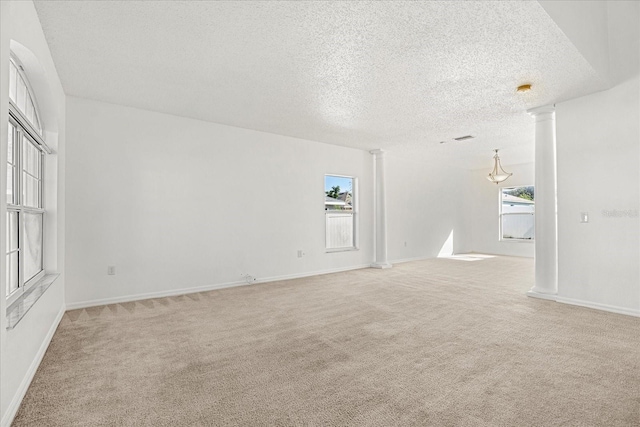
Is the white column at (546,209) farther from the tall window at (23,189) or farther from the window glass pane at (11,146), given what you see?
the window glass pane at (11,146)

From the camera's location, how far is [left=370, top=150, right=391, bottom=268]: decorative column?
7289 mm

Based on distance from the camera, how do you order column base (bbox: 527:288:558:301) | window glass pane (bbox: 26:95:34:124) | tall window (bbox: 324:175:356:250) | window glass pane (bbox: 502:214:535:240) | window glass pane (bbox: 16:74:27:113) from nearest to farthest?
window glass pane (bbox: 16:74:27:113)
window glass pane (bbox: 26:95:34:124)
column base (bbox: 527:288:558:301)
tall window (bbox: 324:175:356:250)
window glass pane (bbox: 502:214:535:240)

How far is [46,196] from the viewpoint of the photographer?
11.1ft

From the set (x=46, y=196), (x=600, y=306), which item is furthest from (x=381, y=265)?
(x=46, y=196)

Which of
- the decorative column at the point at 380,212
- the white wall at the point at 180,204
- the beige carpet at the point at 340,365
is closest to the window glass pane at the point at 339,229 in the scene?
the white wall at the point at 180,204

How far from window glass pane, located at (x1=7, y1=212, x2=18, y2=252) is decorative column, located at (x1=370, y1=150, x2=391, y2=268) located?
6031 mm

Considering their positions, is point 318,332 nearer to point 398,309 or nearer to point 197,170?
point 398,309

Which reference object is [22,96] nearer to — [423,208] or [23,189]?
[23,189]

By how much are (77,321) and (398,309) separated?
361cm

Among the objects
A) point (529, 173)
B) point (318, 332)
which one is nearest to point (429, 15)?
point (318, 332)

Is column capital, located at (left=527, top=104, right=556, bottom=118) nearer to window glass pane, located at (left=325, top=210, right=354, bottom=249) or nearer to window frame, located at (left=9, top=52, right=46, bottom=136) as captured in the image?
window glass pane, located at (left=325, top=210, right=354, bottom=249)

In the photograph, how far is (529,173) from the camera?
9133mm

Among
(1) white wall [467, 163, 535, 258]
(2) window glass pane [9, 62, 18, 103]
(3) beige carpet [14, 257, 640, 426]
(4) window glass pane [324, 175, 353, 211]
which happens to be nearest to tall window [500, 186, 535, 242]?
(1) white wall [467, 163, 535, 258]

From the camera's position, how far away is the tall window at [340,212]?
6.82m
